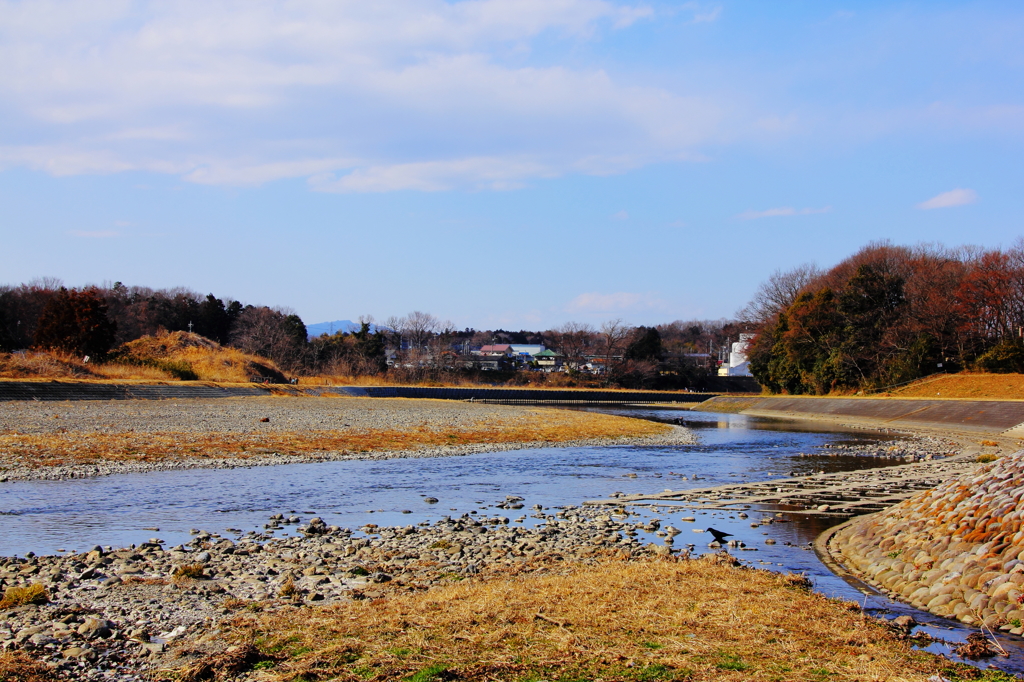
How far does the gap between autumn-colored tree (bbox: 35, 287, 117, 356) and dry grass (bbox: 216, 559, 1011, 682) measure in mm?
61622

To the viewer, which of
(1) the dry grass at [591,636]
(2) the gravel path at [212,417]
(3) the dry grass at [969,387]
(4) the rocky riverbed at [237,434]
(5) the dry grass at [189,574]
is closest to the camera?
(1) the dry grass at [591,636]

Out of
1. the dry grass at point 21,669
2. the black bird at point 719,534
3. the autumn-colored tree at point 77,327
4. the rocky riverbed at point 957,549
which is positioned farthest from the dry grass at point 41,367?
the rocky riverbed at point 957,549

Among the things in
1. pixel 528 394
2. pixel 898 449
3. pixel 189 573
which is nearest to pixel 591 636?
pixel 189 573

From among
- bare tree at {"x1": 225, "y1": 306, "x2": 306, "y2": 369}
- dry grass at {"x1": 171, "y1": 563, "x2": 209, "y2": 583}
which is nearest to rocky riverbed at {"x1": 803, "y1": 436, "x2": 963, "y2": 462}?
dry grass at {"x1": 171, "y1": 563, "x2": 209, "y2": 583}

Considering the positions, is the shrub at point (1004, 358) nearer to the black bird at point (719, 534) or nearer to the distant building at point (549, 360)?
the black bird at point (719, 534)

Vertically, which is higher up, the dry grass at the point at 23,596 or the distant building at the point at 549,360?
the distant building at the point at 549,360

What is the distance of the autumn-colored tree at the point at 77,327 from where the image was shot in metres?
60.8

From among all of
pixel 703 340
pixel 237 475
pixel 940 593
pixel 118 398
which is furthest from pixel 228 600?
pixel 703 340

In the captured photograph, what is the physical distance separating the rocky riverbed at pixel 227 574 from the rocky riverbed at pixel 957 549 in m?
3.23

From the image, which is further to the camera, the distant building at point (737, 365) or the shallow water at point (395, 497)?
the distant building at point (737, 365)

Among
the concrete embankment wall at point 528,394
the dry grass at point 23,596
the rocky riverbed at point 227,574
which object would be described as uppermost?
the dry grass at point 23,596

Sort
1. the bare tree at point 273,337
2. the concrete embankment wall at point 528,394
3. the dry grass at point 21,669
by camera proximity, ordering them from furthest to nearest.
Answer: the bare tree at point 273,337
the concrete embankment wall at point 528,394
the dry grass at point 21,669

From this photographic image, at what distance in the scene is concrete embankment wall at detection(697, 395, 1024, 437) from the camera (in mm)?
42312

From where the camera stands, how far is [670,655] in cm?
681
